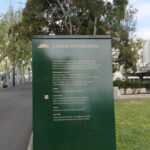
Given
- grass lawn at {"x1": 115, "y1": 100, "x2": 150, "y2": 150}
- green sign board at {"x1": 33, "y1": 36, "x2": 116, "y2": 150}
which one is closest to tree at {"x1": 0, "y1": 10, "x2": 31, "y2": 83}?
grass lawn at {"x1": 115, "y1": 100, "x2": 150, "y2": 150}

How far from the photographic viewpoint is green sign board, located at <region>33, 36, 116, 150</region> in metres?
6.07

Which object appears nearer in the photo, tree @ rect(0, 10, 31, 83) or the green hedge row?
the green hedge row

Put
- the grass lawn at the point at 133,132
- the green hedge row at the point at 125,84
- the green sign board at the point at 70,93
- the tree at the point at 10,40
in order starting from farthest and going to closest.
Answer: the tree at the point at 10,40 < the green hedge row at the point at 125,84 < the grass lawn at the point at 133,132 < the green sign board at the point at 70,93

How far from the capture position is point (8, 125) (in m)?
16.0

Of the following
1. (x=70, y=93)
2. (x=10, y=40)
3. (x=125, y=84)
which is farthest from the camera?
(x=10, y=40)

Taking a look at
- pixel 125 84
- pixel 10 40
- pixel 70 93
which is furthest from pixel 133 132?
pixel 10 40

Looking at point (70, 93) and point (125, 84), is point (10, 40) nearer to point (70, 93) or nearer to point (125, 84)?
point (125, 84)

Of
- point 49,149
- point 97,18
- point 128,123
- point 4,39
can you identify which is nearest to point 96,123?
point 49,149

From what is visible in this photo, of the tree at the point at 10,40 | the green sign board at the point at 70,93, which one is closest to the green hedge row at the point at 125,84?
the tree at the point at 10,40

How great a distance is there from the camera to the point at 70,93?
6.06 m

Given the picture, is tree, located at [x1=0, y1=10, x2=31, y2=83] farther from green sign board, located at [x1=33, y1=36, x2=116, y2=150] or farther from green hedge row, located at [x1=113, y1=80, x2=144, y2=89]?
green sign board, located at [x1=33, y1=36, x2=116, y2=150]

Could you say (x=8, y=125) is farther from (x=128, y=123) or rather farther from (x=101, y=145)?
(x=101, y=145)

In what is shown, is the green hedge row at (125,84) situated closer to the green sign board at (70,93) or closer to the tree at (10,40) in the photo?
the tree at (10,40)

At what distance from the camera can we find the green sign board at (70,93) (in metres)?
6.07
